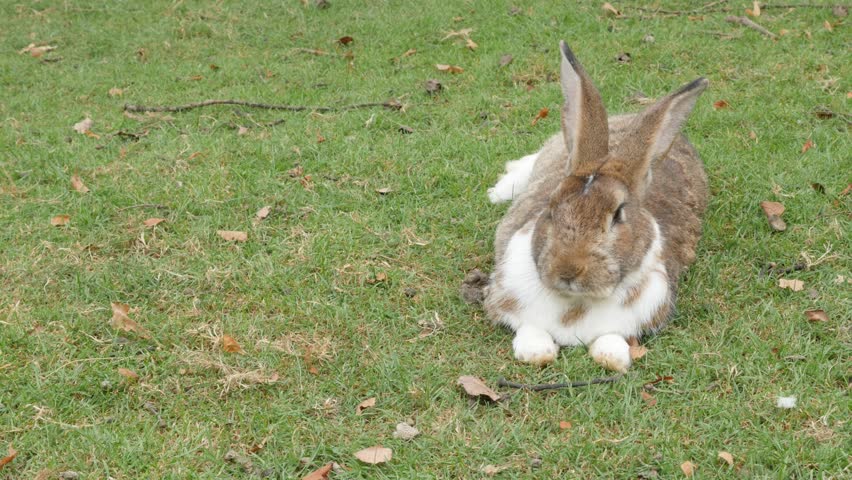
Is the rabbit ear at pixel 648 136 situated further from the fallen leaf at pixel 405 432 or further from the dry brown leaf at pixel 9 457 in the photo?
the dry brown leaf at pixel 9 457

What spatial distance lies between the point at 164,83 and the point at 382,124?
227 centimetres

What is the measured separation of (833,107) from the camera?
6117 mm

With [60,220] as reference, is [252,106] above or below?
below

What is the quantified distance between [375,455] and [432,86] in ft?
13.8

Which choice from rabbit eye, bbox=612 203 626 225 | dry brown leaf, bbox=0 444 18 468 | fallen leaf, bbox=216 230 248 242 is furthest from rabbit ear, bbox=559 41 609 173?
dry brown leaf, bbox=0 444 18 468

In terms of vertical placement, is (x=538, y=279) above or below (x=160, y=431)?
above

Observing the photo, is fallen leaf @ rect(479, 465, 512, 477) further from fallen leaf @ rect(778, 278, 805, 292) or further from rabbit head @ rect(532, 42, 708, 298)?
fallen leaf @ rect(778, 278, 805, 292)

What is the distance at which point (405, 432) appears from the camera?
340 cm

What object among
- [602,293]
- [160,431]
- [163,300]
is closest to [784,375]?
[602,293]

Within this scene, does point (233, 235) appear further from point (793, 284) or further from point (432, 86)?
point (793, 284)

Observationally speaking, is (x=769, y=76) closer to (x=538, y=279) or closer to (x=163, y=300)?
(x=538, y=279)

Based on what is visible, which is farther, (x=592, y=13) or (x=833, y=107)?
(x=592, y=13)

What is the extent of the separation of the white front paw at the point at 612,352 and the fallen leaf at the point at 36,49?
6.60 metres

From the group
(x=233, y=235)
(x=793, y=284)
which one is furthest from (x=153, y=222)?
(x=793, y=284)
